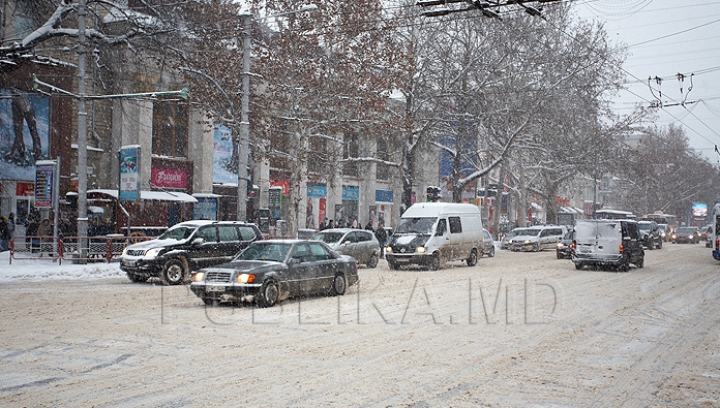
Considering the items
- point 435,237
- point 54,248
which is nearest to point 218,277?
point 54,248

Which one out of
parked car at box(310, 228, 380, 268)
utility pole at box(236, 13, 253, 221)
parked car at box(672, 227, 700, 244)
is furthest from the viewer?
parked car at box(672, 227, 700, 244)

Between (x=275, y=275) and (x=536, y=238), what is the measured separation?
97.5ft

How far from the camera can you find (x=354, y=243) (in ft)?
82.7

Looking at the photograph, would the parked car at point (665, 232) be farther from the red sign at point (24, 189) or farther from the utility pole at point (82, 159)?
the utility pole at point (82, 159)

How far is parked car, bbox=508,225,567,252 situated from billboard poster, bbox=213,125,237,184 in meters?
17.0

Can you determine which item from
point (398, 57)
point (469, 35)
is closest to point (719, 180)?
point (469, 35)

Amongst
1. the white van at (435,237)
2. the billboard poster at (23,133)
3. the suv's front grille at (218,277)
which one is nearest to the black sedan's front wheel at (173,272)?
the suv's front grille at (218,277)

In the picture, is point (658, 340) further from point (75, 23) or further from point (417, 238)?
point (75, 23)

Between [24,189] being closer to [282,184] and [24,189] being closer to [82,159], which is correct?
[82,159]

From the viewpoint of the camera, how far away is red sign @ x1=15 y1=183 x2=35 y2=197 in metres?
30.2

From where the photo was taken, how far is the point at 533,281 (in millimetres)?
20562

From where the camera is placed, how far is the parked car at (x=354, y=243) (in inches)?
971

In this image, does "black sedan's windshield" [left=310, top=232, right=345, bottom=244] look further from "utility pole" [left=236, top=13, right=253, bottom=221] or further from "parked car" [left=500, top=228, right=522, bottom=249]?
"parked car" [left=500, top=228, right=522, bottom=249]

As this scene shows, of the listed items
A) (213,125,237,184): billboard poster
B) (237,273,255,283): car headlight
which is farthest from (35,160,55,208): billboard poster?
(213,125,237,184): billboard poster
